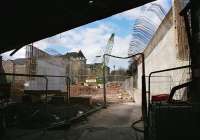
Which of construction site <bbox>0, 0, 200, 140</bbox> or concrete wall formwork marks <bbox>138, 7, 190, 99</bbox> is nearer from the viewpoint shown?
construction site <bbox>0, 0, 200, 140</bbox>

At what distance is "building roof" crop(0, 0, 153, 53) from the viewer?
10.3 metres

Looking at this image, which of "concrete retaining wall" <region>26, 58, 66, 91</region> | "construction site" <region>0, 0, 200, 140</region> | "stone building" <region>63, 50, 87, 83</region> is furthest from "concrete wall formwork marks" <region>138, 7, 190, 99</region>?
"stone building" <region>63, 50, 87, 83</region>

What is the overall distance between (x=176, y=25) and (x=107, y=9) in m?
4.75

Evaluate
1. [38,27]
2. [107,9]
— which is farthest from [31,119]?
[107,9]

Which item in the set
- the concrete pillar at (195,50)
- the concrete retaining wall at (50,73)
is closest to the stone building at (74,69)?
the concrete retaining wall at (50,73)

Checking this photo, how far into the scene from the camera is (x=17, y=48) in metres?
17.4

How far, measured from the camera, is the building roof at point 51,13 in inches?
404

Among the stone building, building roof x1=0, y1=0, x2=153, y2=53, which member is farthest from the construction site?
the stone building

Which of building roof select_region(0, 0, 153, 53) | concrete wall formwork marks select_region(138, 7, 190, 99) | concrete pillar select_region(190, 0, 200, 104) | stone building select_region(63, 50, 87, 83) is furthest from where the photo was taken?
stone building select_region(63, 50, 87, 83)

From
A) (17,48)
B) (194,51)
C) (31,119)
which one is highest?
(17,48)

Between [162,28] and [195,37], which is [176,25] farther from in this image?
[195,37]

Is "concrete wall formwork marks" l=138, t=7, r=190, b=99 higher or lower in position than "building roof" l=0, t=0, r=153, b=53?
lower

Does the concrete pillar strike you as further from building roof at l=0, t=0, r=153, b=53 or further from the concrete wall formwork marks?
the concrete wall formwork marks

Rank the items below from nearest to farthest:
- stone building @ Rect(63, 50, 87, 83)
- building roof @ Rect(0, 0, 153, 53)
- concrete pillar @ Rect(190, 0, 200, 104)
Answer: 1. concrete pillar @ Rect(190, 0, 200, 104)
2. building roof @ Rect(0, 0, 153, 53)
3. stone building @ Rect(63, 50, 87, 83)
